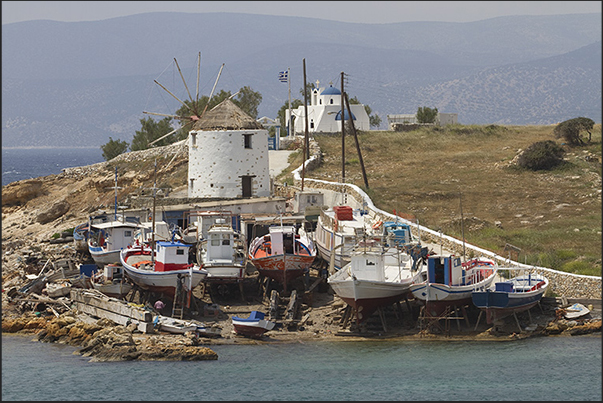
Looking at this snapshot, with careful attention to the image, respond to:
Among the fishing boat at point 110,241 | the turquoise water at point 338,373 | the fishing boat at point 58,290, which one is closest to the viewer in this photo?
the turquoise water at point 338,373

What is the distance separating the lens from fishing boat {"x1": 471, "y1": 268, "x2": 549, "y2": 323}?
116 ft

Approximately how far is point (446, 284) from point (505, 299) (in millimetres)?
2461

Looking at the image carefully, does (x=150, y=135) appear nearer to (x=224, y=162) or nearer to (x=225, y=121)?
(x=225, y=121)

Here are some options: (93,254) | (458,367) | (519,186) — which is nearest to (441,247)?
(458,367)

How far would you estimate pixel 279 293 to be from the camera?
137 feet

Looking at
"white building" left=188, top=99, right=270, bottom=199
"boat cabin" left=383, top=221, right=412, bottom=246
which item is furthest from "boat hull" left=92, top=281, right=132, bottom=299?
"white building" left=188, top=99, right=270, bottom=199

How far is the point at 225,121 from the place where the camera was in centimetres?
5834

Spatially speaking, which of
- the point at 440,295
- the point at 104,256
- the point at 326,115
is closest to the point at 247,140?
the point at 104,256

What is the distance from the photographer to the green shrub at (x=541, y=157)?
7206cm

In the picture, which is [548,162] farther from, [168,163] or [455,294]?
[455,294]

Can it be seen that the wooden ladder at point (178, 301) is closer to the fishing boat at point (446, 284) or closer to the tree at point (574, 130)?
the fishing boat at point (446, 284)

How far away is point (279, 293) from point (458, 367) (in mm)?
11704

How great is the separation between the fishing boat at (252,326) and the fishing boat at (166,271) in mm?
3999

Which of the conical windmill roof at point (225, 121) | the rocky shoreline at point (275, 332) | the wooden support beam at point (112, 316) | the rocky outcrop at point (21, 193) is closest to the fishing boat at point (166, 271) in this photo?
the rocky shoreline at point (275, 332)
